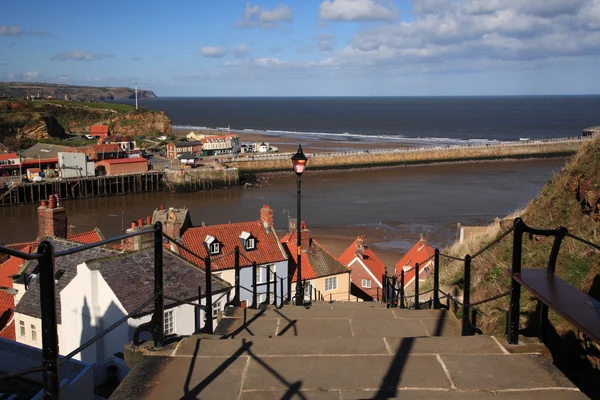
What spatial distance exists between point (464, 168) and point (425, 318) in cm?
6527

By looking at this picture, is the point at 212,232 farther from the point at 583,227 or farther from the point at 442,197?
the point at 442,197

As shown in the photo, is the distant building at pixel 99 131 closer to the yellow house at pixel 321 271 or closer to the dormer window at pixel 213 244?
the yellow house at pixel 321 271

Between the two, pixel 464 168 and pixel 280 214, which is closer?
pixel 280 214

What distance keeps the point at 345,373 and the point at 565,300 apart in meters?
1.48

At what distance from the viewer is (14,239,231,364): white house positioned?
484 inches

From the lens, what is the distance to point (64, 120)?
120m

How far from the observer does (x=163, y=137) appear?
9969cm

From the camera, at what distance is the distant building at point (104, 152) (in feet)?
216

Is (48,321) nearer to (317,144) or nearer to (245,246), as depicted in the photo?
(245,246)

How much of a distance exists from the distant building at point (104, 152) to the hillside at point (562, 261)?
5893cm

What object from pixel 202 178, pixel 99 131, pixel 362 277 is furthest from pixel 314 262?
pixel 99 131

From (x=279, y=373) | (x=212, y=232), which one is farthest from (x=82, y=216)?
(x=279, y=373)

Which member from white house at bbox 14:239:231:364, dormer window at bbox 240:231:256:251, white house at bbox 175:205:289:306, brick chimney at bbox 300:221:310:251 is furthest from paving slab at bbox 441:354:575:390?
brick chimney at bbox 300:221:310:251

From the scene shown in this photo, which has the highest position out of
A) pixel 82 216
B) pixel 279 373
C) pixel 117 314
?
pixel 279 373
